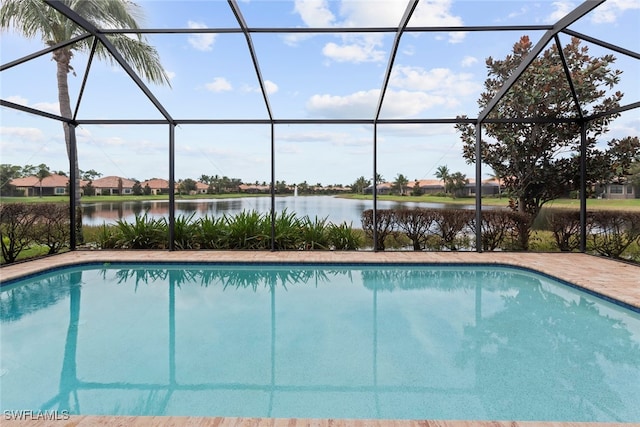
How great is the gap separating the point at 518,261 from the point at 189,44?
28.0ft

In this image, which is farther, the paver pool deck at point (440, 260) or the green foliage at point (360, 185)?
the green foliage at point (360, 185)

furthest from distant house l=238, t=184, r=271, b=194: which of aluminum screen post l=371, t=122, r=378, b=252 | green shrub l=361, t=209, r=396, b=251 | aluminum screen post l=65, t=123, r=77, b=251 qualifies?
aluminum screen post l=65, t=123, r=77, b=251

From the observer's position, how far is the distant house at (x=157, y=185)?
9.21 meters

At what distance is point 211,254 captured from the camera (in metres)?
8.28

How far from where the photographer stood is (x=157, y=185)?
952 centimetres

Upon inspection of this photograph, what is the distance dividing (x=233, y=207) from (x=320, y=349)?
237 inches

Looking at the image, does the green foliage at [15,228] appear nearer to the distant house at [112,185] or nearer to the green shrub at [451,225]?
the distant house at [112,185]

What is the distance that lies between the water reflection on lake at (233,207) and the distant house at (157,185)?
0.27 m

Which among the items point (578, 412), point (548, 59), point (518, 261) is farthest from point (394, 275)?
point (548, 59)

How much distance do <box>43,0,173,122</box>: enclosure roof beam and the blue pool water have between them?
3.61m

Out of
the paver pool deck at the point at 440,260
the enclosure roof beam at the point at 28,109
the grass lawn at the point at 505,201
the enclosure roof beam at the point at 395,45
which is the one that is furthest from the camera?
the grass lawn at the point at 505,201

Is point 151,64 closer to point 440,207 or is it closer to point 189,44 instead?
point 189,44

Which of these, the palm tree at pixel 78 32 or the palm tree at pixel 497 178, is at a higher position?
the palm tree at pixel 78 32

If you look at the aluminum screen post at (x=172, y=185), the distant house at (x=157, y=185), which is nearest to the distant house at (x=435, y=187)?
the aluminum screen post at (x=172, y=185)
